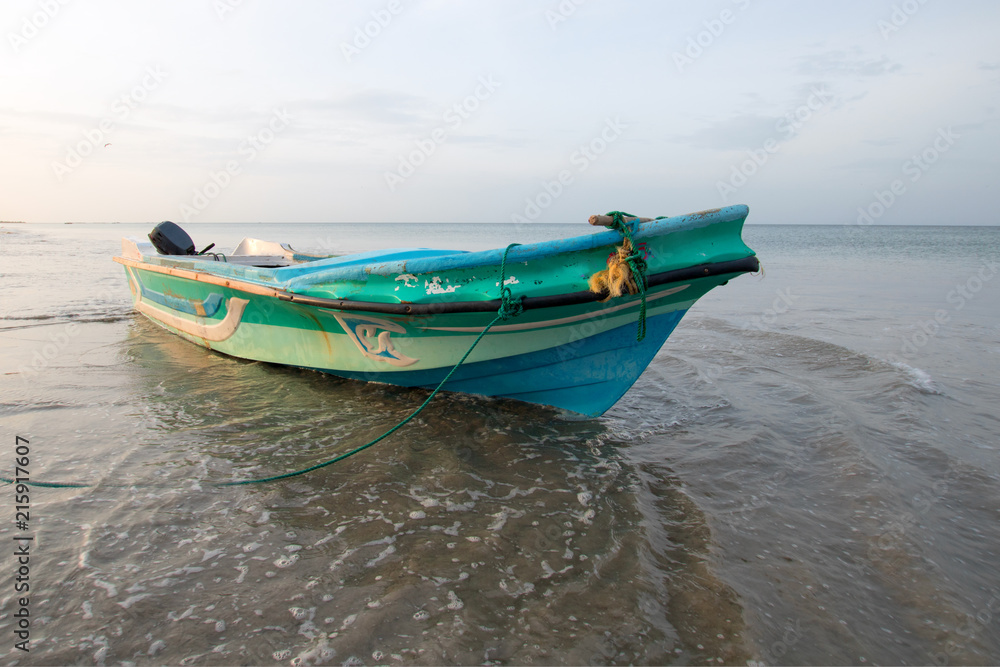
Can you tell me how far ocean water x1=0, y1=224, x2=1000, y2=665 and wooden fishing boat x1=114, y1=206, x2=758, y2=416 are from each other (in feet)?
1.20

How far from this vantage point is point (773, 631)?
2.05 meters

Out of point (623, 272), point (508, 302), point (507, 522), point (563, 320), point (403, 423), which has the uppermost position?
point (623, 272)

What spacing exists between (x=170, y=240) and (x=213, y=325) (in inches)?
88.5

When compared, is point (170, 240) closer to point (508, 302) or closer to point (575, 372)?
point (508, 302)

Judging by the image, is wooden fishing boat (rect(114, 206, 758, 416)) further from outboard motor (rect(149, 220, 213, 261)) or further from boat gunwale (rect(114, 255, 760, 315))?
outboard motor (rect(149, 220, 213, 261))

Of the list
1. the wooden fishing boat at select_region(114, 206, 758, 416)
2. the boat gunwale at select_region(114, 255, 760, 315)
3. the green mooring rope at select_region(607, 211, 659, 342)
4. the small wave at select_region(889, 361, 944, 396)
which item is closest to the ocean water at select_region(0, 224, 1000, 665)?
the small wave at select_region(889, 361, 944, 396)

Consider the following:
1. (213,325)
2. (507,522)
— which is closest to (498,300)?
(507,522)

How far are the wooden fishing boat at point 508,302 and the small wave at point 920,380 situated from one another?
2.92 m

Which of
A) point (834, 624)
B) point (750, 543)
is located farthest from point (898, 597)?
point (750, 543)

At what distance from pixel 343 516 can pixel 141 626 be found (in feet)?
3.18

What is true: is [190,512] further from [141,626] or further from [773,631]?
[773,631]

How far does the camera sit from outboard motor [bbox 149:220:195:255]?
708 cm

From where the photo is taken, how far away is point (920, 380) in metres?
5.14

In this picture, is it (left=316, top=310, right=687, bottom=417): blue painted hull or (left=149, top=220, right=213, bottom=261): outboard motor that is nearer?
(left=316, top=310, right=687, bottom=417): blue painted hull
